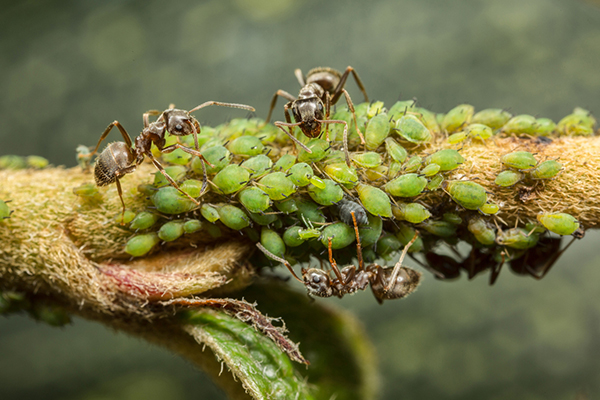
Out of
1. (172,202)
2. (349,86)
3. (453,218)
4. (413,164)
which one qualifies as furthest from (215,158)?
(349,86)

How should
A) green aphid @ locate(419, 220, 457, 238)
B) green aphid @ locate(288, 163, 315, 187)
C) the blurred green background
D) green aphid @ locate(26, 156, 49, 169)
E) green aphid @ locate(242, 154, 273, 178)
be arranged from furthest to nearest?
1. the blurred green background
2. green aphid @ locate(26, 156, 49, 169)
3. green aphid @ locate(419, 220, 457, 238)
4. green aphid @ locate(242, 154, 273, 178)
5. green aphid @ locate(288, 163, 315, 187)

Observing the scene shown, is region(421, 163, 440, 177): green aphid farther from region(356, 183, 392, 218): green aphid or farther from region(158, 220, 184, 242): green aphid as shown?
region(158, 220, 184, 242): green aphid

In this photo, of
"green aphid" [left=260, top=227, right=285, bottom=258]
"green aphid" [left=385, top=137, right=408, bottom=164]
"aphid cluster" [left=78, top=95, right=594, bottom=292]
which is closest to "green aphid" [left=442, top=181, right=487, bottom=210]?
"aphid cluster" [left=78, top=95, right=594, bottom=292]

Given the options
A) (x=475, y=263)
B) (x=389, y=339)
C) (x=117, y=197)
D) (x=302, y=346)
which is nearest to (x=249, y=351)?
(x=302, y=346)

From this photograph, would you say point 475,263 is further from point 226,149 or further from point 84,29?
point 84,29

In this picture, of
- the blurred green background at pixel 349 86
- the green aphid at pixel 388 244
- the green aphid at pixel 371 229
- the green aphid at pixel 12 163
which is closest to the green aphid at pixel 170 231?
the green aphid at pixel 371 229

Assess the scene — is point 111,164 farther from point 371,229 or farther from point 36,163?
point 371,229
